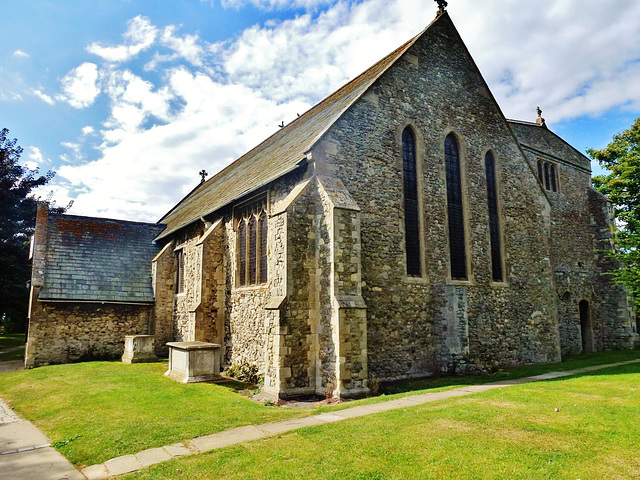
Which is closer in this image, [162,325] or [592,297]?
[162,325]

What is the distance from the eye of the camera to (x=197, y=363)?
13.8m

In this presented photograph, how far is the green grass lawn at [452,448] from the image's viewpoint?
18.7 ft

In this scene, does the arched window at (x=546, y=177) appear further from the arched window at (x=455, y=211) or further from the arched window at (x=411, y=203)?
the arched window at (x=411, y=203)

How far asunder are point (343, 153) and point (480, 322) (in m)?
7.77

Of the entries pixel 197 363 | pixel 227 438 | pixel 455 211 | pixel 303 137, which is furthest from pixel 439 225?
pixel 227 438

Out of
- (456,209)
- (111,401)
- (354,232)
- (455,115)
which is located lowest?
(111,401)

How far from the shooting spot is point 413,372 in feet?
43.5

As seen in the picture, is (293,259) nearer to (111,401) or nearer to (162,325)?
(111,401)

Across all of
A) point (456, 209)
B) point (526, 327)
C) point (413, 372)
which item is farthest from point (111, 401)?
point (526, 327)

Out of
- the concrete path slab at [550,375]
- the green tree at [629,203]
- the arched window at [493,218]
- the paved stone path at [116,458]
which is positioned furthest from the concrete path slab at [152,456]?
the green tree at [629,203]

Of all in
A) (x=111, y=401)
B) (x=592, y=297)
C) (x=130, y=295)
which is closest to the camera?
(x=111, y=401)

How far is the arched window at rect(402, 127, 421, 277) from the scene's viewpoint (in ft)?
46.5

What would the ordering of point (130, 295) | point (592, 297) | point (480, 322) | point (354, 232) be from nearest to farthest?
point (354, 232)
point (480, 322)
point (130, 295)
point (592, 297)

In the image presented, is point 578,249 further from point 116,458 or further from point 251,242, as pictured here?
point 116,458
